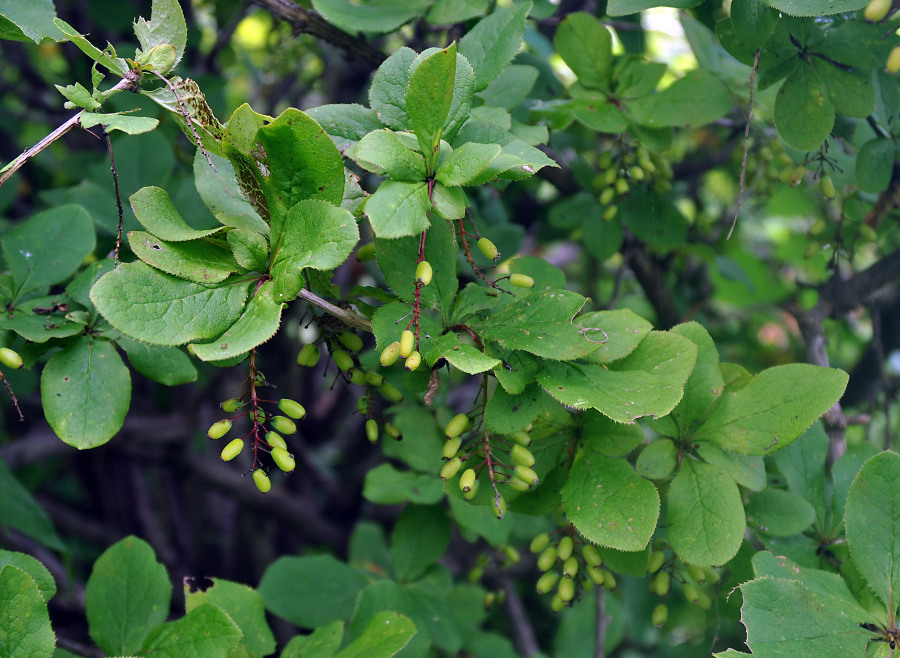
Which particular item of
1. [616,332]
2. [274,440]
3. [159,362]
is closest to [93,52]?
[159,362]

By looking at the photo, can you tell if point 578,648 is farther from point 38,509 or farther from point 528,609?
point 38,509

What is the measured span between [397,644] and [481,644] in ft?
2.67

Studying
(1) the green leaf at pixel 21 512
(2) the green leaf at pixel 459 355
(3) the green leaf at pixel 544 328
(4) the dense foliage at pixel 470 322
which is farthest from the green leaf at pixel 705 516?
(1) the green leaf at pixel 21 512

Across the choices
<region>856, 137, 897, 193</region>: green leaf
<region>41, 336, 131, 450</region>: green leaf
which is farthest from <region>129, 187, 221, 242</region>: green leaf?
<region>856, 137, 897, 193</region>: green leaf

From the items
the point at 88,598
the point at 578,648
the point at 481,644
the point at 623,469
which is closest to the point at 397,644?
the point at 623,469

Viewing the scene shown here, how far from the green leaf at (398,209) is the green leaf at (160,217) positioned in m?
0.20

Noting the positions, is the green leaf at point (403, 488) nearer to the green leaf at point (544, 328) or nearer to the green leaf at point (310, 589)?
the green leaf at point (310, 589)

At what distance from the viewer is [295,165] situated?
0.84m

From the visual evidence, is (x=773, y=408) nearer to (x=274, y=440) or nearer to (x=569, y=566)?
(x=569, y=566)

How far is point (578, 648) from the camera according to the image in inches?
72.1

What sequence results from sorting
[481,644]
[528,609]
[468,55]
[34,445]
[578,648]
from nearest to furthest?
1. [468,55]
2. [481,644]
3. [578,648]
4. [34,445]
5. [528,609]

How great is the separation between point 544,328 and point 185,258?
0.46 meters

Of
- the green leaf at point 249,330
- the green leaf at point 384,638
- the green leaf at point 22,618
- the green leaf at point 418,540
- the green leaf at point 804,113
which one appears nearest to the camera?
the green leaf at point 249,330

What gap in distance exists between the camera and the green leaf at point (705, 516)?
Answer: 0.96 m
